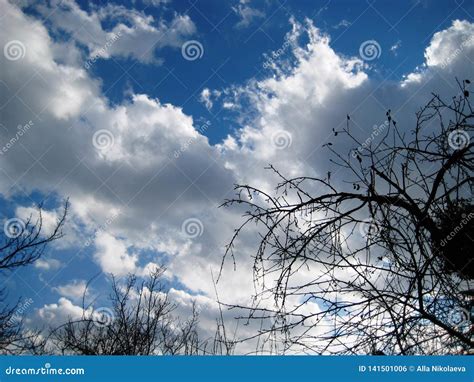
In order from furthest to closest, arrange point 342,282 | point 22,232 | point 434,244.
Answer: point 22,232 → point 434,244 → point 342,282

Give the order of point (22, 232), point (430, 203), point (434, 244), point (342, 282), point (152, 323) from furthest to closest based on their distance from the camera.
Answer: point (152, 323)
point (22, 232)
point (434, 244)
point (430, 203)
point (342, 282)

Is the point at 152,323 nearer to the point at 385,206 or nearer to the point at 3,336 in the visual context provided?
the point at 3,336

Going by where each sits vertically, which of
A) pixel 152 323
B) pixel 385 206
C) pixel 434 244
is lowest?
pixel 434 244

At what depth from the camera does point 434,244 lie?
8.04 ft

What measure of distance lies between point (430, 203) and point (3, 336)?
6.31m

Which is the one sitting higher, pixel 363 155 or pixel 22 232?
pixel 22 232

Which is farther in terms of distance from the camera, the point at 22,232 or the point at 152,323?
the point at 152,323

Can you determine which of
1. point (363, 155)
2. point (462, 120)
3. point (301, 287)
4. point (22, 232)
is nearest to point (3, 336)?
point (22, 232)

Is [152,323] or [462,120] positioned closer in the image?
[462,120]

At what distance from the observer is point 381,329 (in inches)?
79.7

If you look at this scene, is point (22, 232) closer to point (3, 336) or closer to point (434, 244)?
point (3, 336)

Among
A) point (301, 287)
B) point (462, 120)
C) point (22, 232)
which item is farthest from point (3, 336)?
point (462, 120)

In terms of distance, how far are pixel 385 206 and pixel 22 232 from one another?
212 inches

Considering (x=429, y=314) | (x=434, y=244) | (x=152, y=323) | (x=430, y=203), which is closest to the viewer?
(x=429, y=314)
